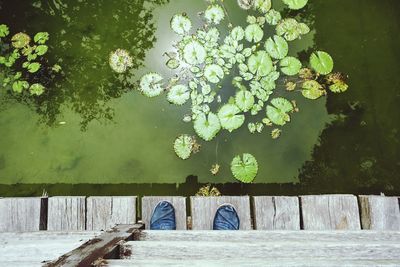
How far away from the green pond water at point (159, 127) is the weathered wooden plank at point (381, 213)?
571 mm

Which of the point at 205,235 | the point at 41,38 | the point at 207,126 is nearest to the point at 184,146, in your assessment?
the point at 207,126

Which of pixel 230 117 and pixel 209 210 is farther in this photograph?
pixel 230 117

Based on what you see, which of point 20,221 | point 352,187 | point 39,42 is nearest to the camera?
point 20,221

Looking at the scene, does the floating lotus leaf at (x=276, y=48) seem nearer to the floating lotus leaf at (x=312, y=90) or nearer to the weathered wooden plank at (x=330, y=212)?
the floating lotus leaf at (x=312, y=90)

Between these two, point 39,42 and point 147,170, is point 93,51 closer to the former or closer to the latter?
point 39,42

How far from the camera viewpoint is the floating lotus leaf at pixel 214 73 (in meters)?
2.45

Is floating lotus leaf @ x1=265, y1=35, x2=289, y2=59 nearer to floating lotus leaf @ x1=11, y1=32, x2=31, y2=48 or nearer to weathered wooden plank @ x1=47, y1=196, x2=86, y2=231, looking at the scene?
weathered wooden plank @ x1=47, y1=196, x2=86, y2=231

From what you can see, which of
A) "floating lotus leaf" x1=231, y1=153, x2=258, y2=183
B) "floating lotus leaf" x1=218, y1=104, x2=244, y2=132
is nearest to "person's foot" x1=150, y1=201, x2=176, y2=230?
"floating lotus leaf" x1=231, y1=153, x2=258, y2=183

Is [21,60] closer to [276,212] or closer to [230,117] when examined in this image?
[230,117]

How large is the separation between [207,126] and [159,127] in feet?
1.11

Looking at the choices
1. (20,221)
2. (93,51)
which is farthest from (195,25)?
(20,221)

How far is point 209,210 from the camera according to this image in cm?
181

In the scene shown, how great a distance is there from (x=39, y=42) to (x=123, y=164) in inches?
43.7

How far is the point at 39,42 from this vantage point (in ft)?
8.39
